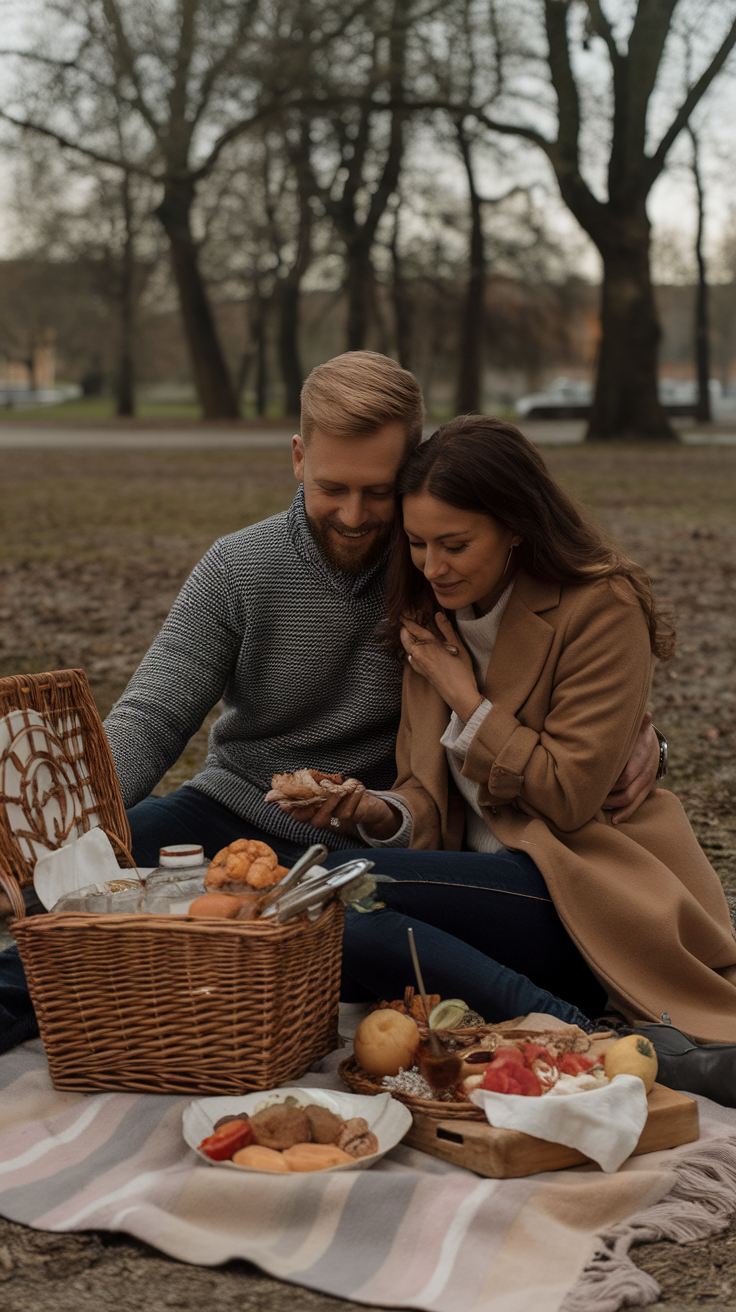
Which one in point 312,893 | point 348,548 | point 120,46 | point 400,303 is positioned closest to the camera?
point 312,893

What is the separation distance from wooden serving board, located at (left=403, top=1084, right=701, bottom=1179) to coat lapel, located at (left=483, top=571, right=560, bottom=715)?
986mm

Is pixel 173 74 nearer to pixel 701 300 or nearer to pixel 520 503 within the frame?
pixel 701 300

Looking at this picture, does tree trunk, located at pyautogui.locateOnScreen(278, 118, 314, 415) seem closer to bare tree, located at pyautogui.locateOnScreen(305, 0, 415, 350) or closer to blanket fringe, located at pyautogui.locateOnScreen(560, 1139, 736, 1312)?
bare tree, located at pyautogui.locateOnScreen(305, 0, 415, 350)

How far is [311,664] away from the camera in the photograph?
3.66 meters

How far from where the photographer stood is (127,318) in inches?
1718

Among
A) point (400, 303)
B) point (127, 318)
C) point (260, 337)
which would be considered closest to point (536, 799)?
point (400, 303)

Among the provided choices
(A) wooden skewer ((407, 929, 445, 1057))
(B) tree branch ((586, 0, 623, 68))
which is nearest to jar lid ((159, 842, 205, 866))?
(A) wooden skewer ((407, 929, 445, 1057))

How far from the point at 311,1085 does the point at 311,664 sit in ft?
3.67

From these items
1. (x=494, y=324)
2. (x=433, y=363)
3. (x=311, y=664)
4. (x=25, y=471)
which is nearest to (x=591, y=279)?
(x=494, y=324)

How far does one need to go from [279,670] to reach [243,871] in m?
0.87

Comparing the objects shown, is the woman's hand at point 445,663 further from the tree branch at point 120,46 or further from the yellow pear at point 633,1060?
the tree branch at point 120,46

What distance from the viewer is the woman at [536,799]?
10.5 ft

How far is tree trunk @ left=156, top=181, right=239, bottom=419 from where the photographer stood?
29922mm

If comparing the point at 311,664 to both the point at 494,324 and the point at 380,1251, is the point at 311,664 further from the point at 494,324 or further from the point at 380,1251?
the point at 494,324
